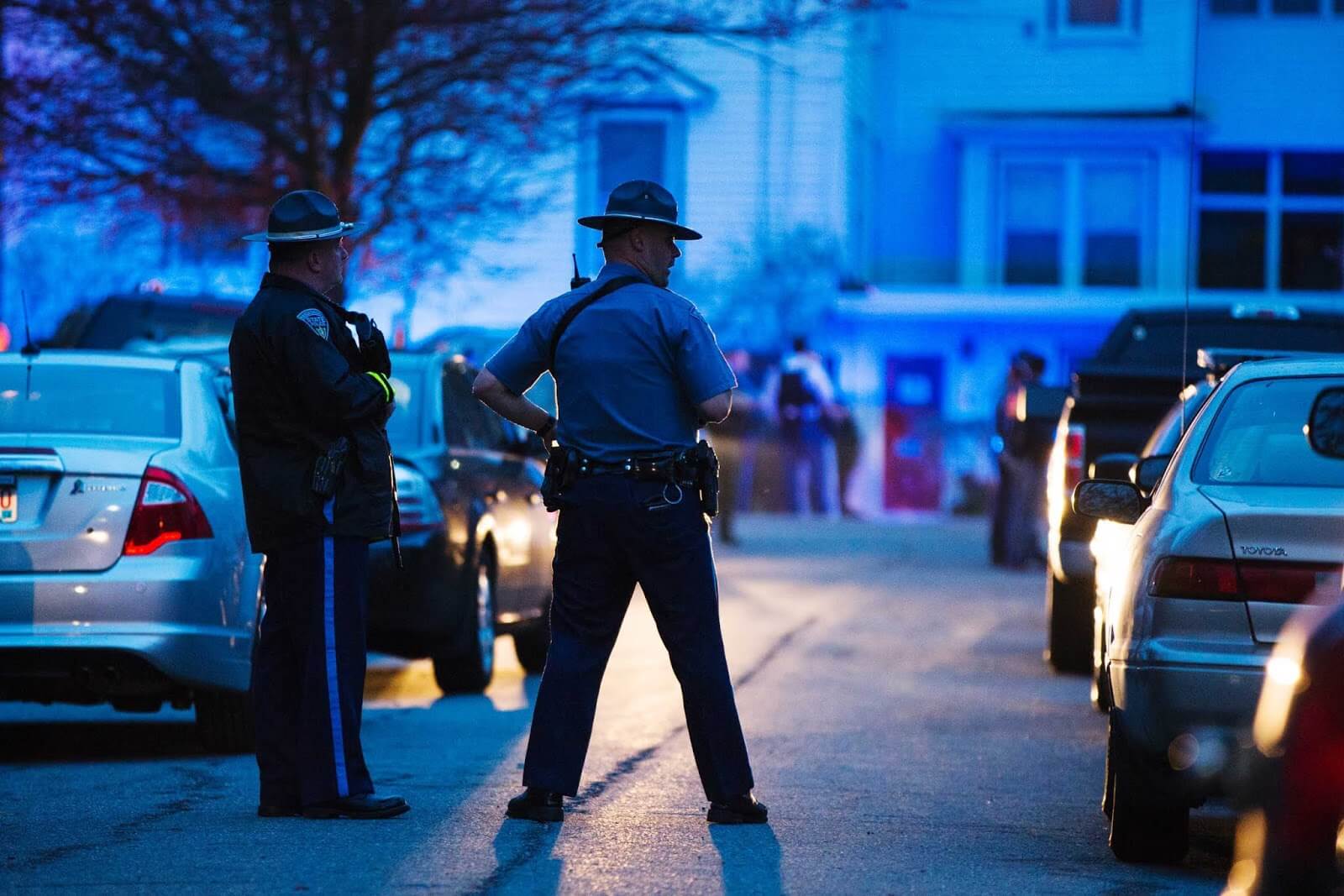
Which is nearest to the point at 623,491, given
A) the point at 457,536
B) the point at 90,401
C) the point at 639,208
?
the point at 639,208

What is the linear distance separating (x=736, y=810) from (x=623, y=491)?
3.38 ft

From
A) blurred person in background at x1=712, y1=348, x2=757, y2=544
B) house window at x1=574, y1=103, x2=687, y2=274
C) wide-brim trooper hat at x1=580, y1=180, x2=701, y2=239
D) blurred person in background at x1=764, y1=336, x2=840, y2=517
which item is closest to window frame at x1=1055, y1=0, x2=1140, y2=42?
house window at x1=574, y1=103, x2=687, y2=274

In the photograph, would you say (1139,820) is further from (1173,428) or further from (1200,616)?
(1173,428)

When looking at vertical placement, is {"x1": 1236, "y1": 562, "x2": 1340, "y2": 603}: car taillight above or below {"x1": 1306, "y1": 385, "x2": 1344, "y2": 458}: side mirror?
below

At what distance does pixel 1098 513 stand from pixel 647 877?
2.10 meters

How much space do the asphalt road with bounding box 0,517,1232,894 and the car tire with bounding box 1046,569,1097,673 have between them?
15 centimetres

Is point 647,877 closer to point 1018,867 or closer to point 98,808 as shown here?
point 1018,867

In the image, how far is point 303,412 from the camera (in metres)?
7.36

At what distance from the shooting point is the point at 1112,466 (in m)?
11.5

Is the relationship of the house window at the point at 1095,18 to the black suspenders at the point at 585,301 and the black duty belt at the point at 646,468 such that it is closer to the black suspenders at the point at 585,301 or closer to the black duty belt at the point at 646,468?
the black suspenders at the point at 585,301

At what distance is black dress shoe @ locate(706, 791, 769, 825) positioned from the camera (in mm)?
7324

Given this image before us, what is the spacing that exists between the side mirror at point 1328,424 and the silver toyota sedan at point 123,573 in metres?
4.03

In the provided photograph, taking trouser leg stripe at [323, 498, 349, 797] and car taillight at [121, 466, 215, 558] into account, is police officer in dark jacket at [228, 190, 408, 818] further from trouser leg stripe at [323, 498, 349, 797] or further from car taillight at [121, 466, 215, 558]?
car taillight at [121, 466, 215, 558]

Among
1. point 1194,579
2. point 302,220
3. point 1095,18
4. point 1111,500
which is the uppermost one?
point 1095,18
